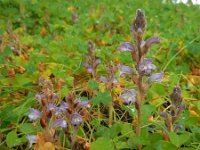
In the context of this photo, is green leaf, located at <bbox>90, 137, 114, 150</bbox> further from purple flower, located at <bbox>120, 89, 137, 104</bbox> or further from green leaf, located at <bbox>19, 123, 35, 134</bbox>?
green leaf, located at <bbox>19, 123, 35, 134</bbox>

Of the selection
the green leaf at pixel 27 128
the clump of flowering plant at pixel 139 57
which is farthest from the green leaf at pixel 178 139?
the green leaf at pixel 27 128

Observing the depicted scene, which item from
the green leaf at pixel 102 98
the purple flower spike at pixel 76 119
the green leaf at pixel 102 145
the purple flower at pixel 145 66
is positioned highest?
the purple flower at pixel 145 66

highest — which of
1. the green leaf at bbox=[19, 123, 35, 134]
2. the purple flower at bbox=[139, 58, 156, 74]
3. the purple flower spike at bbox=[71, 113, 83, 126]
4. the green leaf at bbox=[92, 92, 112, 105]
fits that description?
the purple flower at bbox=[139, 58, 156, 74]

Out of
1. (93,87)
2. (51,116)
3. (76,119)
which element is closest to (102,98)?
(93,87)

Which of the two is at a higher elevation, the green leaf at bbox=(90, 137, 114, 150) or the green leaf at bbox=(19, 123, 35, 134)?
the green leaf at bbox=(19, 123, 35, 134)

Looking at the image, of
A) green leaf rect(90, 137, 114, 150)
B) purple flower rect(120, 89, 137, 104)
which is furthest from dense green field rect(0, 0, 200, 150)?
purple flower rect(120, 89, 137, 104)

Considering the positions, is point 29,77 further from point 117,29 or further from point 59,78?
point 117,29

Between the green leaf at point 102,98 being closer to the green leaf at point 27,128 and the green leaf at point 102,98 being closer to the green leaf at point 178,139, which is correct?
the green leaf at point 27,128

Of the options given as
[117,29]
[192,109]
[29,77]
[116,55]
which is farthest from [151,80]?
[117,29]

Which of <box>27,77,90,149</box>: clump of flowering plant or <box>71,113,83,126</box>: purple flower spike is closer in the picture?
<box>27,77,90,149</box>: clump of flowering plant
